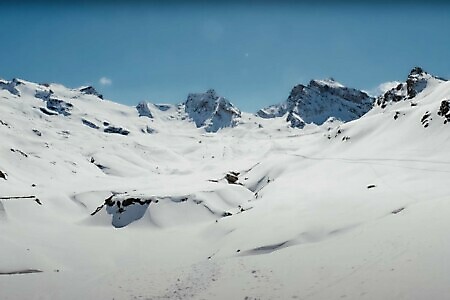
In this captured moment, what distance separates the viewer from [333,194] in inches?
1547

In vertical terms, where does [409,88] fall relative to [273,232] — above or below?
Answer: above

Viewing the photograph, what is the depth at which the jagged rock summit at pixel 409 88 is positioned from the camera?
11250 cm

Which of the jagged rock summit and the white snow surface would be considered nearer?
the white snow surface

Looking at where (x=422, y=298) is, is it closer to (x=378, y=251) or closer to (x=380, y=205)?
(x=378, y=251)

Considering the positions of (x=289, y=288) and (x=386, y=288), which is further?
(x=289, y=288)

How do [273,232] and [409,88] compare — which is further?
[409,88]

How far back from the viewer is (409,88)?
115m

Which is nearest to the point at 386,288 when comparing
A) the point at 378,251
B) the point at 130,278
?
the point at 378,251

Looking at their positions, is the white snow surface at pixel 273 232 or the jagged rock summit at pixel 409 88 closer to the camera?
the white snow surface at pixel 273 232

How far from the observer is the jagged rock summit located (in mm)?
112500

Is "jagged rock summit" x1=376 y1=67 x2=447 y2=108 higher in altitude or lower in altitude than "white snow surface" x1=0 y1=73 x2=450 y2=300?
higher

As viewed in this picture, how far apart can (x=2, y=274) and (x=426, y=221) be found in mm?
28777

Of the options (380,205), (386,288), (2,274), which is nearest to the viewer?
(386,288)

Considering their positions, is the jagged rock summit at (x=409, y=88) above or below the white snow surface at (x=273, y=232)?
above
